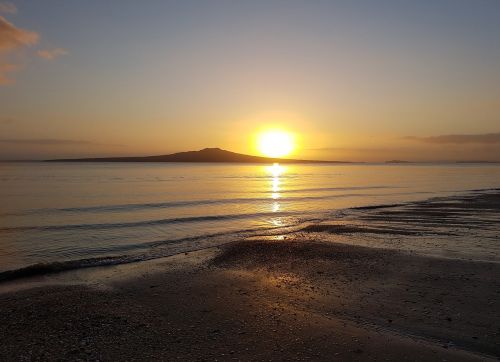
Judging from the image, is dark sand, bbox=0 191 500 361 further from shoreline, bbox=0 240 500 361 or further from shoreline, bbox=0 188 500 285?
shoreline, bbox=0 188 500 285

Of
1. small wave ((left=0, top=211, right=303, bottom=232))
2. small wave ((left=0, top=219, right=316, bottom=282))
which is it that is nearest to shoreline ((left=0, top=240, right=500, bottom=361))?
small wave ((left=0, top=219, right=316, bottom=282))

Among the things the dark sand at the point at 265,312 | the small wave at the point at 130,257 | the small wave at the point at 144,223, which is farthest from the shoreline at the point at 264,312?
the small wave at the point at 144,223

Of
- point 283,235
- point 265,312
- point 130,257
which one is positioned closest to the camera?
point 265,312

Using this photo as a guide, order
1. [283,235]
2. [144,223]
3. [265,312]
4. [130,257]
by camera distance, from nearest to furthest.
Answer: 1. [265,312]
2. [130,257]
3. [283,235]
4. [144,223]

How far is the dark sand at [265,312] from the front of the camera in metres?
6.58

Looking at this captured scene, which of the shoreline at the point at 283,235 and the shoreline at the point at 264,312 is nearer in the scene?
the shoreline at the point at 264,312

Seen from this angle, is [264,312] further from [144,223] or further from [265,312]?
[144,223]

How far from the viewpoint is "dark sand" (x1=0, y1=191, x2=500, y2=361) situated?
6578mm

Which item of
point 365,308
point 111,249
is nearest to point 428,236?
point 365,308

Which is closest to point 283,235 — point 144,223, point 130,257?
point 130,257

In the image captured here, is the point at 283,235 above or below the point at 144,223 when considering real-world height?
above

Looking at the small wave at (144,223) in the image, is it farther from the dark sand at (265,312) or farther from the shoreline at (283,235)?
the dark sand at (265,312)

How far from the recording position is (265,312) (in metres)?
8.30

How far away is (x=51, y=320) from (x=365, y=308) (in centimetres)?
641
